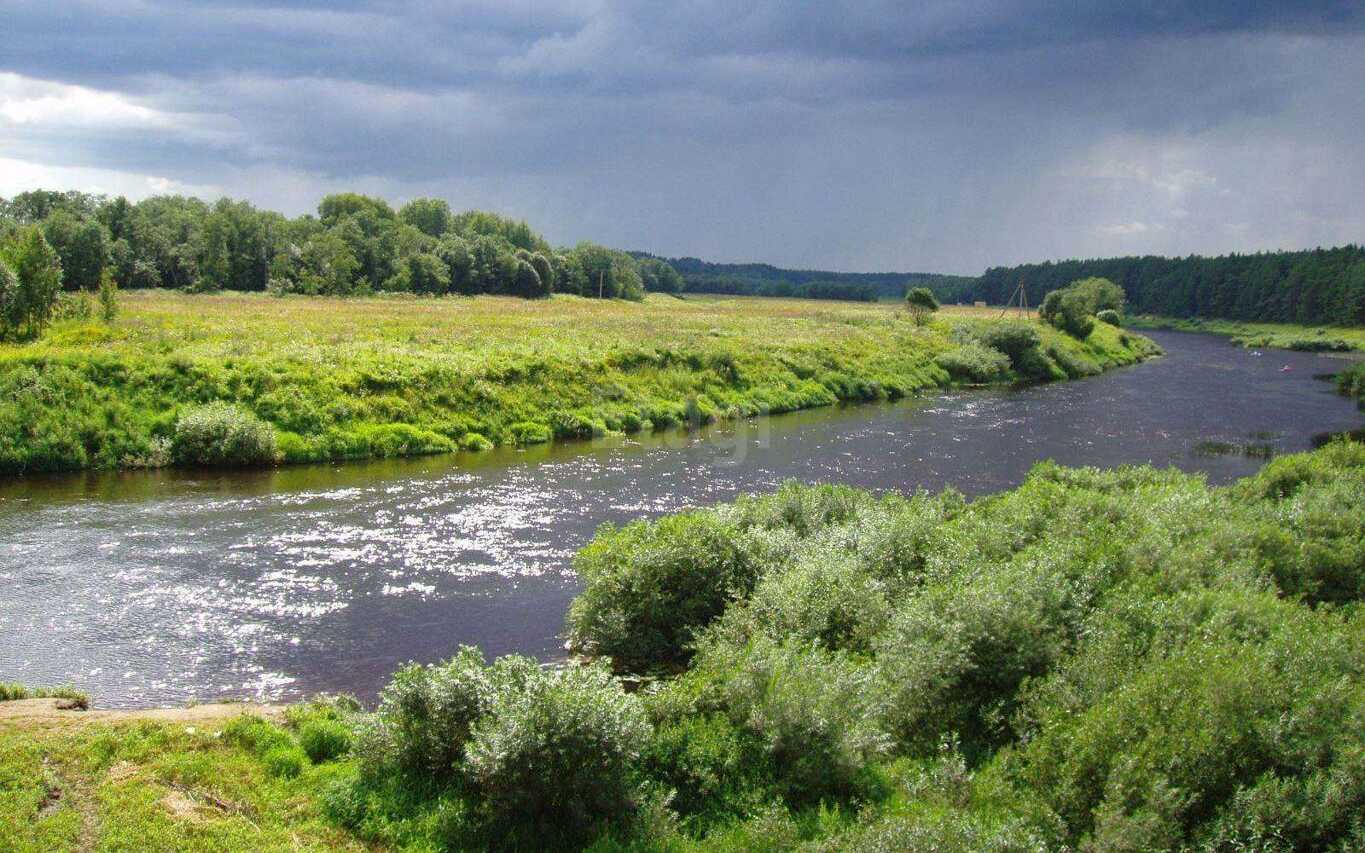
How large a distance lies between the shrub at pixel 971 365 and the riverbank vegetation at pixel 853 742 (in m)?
52.3

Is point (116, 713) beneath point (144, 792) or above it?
beneath

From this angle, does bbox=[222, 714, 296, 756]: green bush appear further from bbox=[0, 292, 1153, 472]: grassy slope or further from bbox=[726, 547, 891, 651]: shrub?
bbox=[0, 292, 1153, 472]: grassy slope

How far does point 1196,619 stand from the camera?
12.5 metres

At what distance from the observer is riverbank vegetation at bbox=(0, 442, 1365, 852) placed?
9.05 meters

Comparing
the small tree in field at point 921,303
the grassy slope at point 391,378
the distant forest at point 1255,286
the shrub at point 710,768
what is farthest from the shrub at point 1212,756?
the distant forest at point 1255,286

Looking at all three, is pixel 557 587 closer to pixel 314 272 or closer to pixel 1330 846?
pixel 1330 846

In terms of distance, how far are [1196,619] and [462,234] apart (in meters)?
137

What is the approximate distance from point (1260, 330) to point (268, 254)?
13624 centimetres

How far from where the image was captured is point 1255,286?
502 feet

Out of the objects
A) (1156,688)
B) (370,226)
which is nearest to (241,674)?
(1156,688)

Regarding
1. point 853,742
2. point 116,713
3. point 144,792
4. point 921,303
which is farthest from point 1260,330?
point 144,792

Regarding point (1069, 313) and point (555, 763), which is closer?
point (555, 763)

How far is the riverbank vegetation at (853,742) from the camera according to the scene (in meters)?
9.05

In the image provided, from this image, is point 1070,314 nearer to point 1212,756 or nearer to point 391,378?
point 391,378
